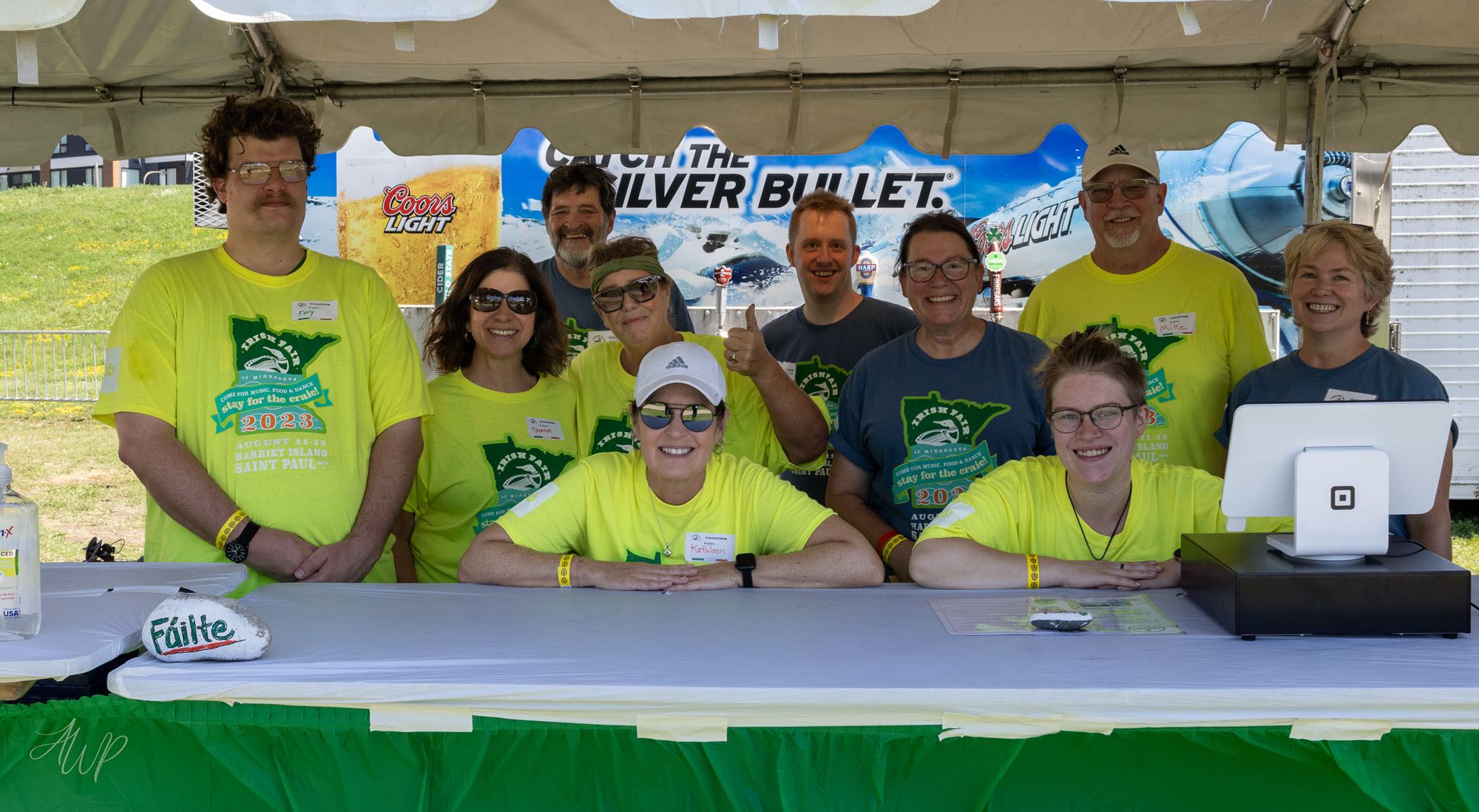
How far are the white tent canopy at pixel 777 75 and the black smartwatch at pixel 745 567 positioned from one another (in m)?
1.89

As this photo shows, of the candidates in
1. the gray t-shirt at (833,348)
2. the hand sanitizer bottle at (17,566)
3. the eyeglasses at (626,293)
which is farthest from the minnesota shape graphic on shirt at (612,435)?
the hand sanitizer bottle at (17,566)

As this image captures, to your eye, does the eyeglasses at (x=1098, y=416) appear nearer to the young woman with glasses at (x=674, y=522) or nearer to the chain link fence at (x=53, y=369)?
the young woman with glasses at (x=674, y=522)

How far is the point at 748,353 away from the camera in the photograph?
2873 mm

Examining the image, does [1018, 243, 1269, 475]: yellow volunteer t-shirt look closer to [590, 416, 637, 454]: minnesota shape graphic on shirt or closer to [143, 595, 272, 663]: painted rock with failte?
[590, 416, 637, 454]: minnesota shape graphic on shirt

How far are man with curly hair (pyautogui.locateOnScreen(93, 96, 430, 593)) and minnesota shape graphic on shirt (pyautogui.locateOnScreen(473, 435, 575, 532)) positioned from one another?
0.21m

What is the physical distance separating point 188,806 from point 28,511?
0.53 meters

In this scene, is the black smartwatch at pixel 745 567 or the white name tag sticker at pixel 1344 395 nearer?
the black smartwatch at pixel 745 567

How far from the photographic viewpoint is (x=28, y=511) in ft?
5.90

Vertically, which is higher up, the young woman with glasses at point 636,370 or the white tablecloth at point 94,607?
the young woman with glasses at point 636,370

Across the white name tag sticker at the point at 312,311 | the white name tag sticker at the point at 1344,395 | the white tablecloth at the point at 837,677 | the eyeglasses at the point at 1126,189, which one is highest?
the eyeglasses at the point at 1126,189

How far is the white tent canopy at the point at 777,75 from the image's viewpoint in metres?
3.59

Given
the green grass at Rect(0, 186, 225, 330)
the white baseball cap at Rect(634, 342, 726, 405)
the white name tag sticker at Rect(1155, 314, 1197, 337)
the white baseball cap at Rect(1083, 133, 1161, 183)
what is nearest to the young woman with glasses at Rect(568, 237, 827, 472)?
the white baseball cap at Rect(634, 342, 726, 405)

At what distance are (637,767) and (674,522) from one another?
0.74 m

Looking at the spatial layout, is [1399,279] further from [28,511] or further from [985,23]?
[28,511]
